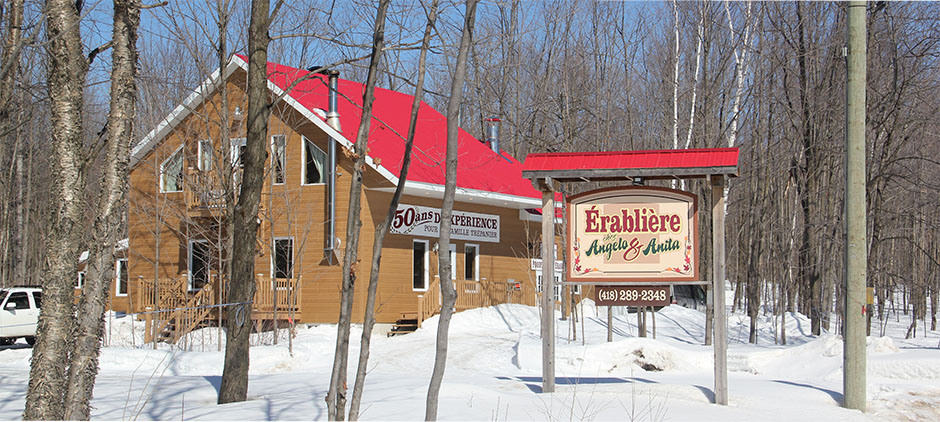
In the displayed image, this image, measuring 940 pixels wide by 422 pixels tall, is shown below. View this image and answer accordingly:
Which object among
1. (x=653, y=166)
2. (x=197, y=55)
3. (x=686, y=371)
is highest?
(x=197, y=55)

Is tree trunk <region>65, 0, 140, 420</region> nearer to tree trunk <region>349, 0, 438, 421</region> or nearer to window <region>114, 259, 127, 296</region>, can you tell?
tree trunk <region>349, 0, 438, 421</region>

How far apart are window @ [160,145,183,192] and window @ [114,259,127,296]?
161 inches

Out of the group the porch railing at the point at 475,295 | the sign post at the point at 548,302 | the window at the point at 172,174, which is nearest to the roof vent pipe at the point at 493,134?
the porch railing at the point at 475,295

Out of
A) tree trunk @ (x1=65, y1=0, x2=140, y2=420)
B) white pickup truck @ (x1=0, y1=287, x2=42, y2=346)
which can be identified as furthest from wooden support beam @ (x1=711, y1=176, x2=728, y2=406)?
white pickup truck @ (x1=0, y1=287, x2=42, y2=346)

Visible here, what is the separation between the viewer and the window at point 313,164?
82.0 feet

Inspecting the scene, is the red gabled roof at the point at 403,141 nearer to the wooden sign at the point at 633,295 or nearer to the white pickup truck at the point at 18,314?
the white pickup truck at the point at 18,314

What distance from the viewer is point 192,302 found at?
2370 centimetres

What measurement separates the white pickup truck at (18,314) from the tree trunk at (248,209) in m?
15.0

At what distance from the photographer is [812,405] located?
11.7m

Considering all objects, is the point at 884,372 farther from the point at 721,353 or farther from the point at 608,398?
the point at 608,398

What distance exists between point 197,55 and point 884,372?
1707cm

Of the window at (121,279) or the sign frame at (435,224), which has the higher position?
the sign frame at (435,224)

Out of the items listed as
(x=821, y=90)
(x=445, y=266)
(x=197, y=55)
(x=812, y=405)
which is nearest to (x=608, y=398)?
(x=812, y=405)

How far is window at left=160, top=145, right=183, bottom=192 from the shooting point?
88.8ft
